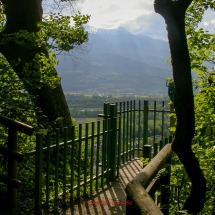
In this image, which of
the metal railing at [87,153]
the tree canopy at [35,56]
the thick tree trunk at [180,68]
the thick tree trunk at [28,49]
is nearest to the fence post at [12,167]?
the metal railing at [87,153]

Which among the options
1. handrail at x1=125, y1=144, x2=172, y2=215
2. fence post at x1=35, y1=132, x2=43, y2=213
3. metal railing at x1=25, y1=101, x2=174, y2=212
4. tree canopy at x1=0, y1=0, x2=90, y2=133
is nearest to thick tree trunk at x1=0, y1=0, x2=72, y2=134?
tree canopy at x1=0, y1=0, x2=90, y2=133

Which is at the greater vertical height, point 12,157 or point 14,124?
point 14,124

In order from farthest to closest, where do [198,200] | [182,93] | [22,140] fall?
[22,140] < [198,200] < [182,93]

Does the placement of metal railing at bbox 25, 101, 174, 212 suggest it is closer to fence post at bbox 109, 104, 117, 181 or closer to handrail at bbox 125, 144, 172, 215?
fence post at bbox 109, 104, 117, 181

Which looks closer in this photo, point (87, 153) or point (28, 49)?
point (87, 153)

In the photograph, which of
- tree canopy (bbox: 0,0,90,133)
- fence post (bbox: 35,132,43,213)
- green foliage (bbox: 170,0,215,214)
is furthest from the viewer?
tree canopy (bbox: 0,0,90,133)

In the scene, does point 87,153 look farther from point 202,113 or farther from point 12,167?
point 202,113

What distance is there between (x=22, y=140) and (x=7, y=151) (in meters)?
1.01

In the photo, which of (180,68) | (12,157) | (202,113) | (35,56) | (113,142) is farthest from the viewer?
(113,142)

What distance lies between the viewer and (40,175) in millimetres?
4750

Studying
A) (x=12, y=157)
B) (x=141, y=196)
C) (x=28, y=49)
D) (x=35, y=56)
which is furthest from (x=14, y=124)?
(x=28, y=49)

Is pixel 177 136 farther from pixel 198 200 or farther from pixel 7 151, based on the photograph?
pixel 7 151

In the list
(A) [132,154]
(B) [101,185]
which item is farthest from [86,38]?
(A) [132,154]

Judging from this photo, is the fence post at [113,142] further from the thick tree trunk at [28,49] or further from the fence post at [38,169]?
the fence post at [38,169]
